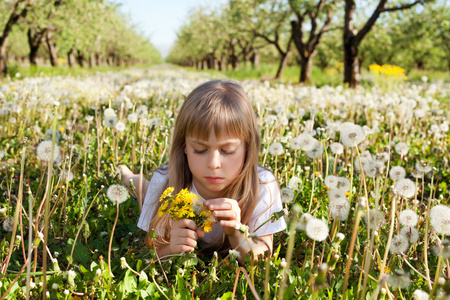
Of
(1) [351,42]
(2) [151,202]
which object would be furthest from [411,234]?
(1) [351,42]

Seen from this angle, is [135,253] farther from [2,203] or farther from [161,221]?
[2,203]

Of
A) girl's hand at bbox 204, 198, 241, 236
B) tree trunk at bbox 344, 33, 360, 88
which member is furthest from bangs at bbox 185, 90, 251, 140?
tree trunk at bbox 344, 33, 360, 88

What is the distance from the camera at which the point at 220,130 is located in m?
1.68

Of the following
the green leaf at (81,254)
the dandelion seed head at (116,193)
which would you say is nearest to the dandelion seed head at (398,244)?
the dandelion seed head at (116,193)

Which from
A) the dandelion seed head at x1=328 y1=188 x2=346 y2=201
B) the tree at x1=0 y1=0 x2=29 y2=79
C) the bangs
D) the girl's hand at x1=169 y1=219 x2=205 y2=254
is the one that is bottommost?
the girl's hand at x1=169 y1=219 x2=205 y2=254

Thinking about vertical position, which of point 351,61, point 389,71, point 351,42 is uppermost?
point 351,42

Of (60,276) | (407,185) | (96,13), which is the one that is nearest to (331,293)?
(407,185)

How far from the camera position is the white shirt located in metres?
1.89

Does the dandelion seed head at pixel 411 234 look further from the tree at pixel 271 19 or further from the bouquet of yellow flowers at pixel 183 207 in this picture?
the tree at pixel 271 19

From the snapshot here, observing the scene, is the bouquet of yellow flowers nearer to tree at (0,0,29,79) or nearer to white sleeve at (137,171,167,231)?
white sleeve at (137,171,167,231)

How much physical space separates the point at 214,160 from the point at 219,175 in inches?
3.2

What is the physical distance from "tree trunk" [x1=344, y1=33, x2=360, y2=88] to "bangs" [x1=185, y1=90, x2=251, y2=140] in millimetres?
9874

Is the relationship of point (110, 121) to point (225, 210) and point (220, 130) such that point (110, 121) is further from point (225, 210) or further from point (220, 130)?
point (225, 210)

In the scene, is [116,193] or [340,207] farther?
[340,207]
